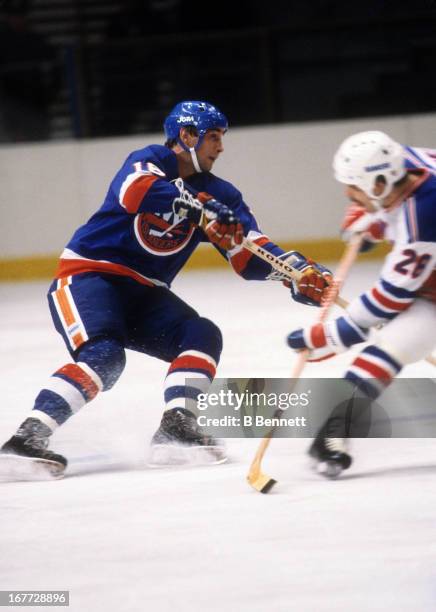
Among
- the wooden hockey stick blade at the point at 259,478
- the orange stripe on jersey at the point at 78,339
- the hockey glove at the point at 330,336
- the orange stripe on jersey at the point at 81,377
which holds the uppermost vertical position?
the hockey glove at the point at 330,336

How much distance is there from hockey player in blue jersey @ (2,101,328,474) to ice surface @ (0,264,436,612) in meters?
0.18

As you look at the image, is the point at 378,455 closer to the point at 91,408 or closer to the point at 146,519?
the point at 146,519

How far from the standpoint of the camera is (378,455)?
2.90m

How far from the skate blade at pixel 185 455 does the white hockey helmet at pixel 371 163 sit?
30.8 inches

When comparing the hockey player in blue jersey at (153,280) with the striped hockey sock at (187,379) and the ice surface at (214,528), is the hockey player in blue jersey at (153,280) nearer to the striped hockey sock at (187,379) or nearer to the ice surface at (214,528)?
the striped hockey sock at (187,379)

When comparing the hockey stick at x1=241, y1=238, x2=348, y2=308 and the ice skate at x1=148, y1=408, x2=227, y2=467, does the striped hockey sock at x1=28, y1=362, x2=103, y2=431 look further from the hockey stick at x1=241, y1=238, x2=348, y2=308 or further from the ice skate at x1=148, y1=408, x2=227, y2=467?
the hockey stick at x1=241, y1=238, x2=348, y2=308

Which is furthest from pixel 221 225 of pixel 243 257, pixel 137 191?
pixel 243 257

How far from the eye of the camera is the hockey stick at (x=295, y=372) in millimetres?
2633

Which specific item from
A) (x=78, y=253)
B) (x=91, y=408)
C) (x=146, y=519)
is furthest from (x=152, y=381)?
(x=146, y=519)

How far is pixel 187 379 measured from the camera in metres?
2.97

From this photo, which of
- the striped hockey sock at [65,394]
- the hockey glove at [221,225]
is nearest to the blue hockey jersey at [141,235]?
the hockey glove at [221,225]

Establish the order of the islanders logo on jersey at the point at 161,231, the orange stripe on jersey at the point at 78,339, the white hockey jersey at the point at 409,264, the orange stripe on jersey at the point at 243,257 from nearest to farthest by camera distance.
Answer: the white hockey jersey at the point at 409,264, the orange stripe on jersey at the point at 78,339, the islanders logo on jersey at the point at 161,231, the orange stripe on jersey at the point at 243,257

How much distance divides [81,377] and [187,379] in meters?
0.29

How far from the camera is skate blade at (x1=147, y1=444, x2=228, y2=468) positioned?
2.91 metres
